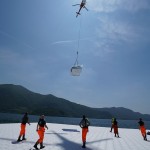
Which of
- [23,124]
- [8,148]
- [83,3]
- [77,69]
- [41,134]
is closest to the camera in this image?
[8,148]

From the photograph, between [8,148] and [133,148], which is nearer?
[8,148]

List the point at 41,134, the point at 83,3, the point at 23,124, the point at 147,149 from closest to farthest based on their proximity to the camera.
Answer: the point at 41,134
the point at 147,149
the point at 23,124
the point at 83,3

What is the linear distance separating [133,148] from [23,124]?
830cm

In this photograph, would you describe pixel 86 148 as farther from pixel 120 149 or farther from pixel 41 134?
pixel 41 134

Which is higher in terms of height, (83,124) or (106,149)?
(83,124)

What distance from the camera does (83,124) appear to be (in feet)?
52.2

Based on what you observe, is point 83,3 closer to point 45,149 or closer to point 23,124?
point 23,124

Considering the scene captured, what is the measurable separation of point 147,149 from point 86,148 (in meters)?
4.21

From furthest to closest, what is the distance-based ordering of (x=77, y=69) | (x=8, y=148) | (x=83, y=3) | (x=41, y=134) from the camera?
(x=77, y=69)
(x=83, y=3)
(x=41, y=134)
(x=8, y=148)

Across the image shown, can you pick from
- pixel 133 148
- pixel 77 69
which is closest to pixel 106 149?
pixel 133 148

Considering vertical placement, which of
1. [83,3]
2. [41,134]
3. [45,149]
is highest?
[83,3]

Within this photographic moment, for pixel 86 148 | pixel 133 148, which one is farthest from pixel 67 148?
pixel 133 148

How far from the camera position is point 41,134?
14.0 meters

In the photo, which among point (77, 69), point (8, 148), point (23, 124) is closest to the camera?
point (8, 148)
